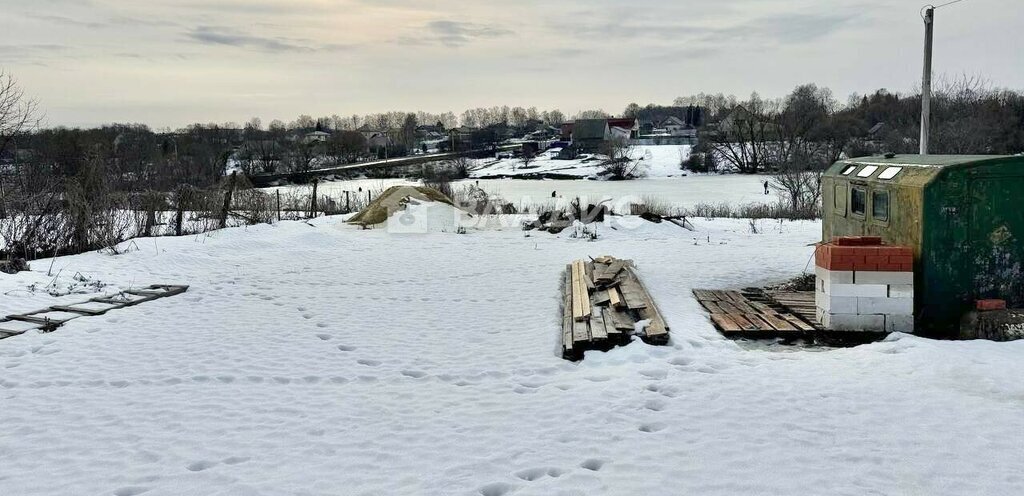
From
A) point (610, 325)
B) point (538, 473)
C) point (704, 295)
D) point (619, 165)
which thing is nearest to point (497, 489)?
point (538, 473)

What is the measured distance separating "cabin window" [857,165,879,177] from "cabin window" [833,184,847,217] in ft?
1.63

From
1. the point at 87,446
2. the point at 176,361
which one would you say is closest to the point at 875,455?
the point at 87,446

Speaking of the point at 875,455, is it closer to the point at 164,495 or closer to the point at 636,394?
the point at 636,394

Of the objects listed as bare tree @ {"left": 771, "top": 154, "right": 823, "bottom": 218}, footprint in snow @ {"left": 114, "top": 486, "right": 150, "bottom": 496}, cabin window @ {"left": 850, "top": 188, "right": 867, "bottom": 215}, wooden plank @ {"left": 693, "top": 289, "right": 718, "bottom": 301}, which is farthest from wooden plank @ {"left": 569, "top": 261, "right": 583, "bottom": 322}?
bare tree @ {"left": 771, "top": 154, "right": 823, "bottom": 218}

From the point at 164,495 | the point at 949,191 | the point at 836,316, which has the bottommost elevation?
the point at 164,495

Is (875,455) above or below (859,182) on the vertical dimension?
below

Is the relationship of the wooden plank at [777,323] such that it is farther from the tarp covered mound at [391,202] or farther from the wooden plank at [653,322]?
the tarp covered mound at [391,202]

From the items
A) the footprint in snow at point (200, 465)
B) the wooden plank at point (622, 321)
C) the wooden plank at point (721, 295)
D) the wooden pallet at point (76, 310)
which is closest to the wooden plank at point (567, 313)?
the wooden plank at point (622, 321)

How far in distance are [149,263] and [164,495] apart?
32.5 ft

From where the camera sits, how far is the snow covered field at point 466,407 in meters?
4.32

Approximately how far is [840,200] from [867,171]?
2.92ft

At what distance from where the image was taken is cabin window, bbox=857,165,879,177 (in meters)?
8.73

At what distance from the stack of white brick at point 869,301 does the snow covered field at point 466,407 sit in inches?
24.7

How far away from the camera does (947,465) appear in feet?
14.2
